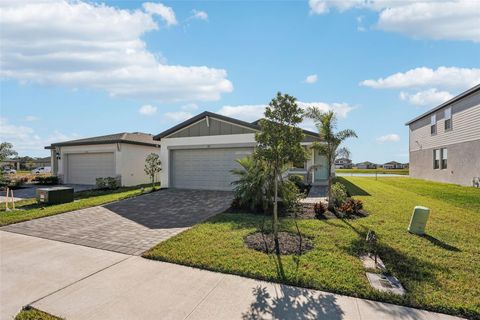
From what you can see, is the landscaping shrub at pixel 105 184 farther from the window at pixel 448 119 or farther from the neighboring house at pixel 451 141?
the window at pixel 448 119

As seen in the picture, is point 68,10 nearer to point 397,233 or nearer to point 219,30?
point 219,30

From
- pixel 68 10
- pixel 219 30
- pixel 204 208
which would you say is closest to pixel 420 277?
pixel 204 208

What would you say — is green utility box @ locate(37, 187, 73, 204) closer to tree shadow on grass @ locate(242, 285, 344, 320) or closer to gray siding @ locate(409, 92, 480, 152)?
tree shadow on grass @ locate(242, 285, 344, 320)

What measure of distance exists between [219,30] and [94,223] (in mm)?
7845

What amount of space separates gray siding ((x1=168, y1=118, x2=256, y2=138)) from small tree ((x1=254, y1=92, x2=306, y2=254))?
698 centimetres

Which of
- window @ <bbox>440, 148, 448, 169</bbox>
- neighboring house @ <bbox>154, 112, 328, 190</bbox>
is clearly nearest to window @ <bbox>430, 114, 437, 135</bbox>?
window @ <bbox>440, 148, 448, 169</bbox>

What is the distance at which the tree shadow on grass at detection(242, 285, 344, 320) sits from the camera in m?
3.16

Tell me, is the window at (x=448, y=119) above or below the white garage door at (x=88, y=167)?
above

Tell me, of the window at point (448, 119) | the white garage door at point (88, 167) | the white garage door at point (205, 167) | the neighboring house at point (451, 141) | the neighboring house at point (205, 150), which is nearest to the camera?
the neighboring house at point (205, 150)

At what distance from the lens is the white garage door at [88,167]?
59.2 ft

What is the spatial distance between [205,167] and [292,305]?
11.5 meters

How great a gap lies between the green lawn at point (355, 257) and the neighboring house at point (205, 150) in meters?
6.27

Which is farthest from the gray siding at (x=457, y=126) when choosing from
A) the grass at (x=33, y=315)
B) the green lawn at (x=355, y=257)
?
the grass at (x=33, y=315)

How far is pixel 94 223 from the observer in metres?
7.72
